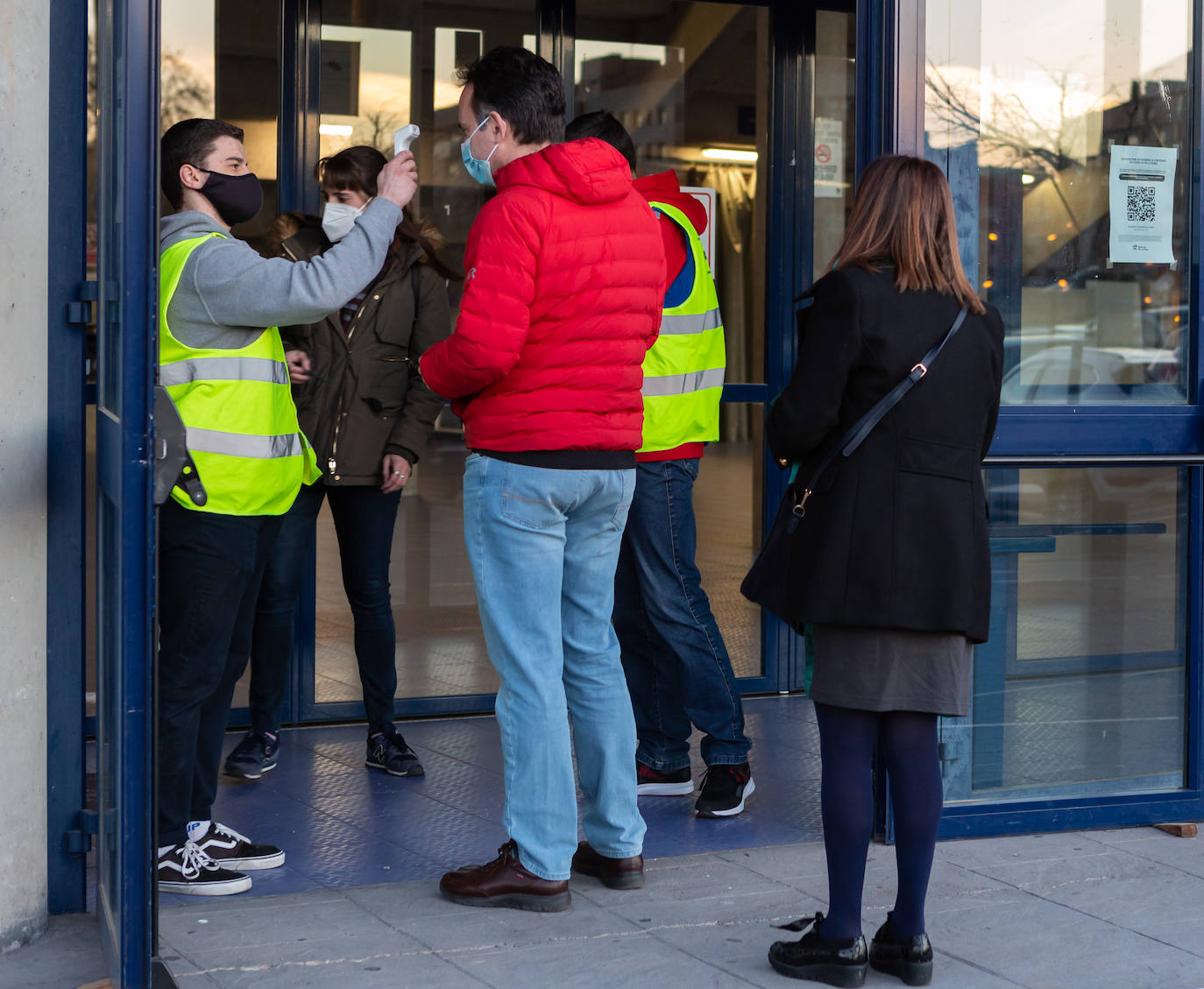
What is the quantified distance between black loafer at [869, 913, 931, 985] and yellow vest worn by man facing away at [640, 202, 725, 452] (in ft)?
5.22

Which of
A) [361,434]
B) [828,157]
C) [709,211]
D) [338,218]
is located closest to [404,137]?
[338,218]

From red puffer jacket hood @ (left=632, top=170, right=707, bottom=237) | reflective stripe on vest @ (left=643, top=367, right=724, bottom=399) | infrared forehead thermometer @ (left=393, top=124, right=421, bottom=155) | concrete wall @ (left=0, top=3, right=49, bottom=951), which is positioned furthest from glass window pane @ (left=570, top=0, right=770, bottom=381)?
concrete wall @ (left=0, top=3, right=49, bottom=951)

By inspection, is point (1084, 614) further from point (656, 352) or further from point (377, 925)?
point (377, 925)

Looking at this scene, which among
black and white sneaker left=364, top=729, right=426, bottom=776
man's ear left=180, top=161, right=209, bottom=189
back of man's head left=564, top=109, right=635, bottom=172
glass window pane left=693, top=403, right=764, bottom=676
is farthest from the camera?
glass window pane left=693, top=403, right=764, bottom=676

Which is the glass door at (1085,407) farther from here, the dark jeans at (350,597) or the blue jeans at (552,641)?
the dark jeans at (350,597)

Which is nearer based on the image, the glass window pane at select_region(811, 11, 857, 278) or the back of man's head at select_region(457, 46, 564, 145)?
the back of man's head at select_region(457, 46, 564, 145)

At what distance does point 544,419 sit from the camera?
3.44 meters

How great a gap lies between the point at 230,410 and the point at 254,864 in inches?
45.7

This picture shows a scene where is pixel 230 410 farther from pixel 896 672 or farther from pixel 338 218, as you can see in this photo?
pixel 896 672

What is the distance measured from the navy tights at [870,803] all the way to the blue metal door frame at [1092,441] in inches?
42.3

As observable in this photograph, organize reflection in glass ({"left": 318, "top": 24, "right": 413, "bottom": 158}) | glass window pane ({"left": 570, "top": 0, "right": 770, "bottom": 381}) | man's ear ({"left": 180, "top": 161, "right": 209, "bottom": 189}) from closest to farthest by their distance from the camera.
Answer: man's ear ({"left": 180, "top": 161, "right": 209, "bottom": 189}) → reflection in glass ({"left": 318, "top": 24, "right": 413, "bottom": 158}) → glass window pane ({"left": 570, "top": 0, "right": 770, "bottom": 381})

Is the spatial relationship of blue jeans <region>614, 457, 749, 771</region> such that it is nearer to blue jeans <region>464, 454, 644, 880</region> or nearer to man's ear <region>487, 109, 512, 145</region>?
blue jeans <region>464, 454, 644, 880</region>

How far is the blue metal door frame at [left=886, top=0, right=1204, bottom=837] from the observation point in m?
4.02

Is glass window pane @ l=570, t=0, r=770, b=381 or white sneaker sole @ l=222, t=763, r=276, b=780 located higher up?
glass window pane @ l=570, t=0, r=770, b=381
